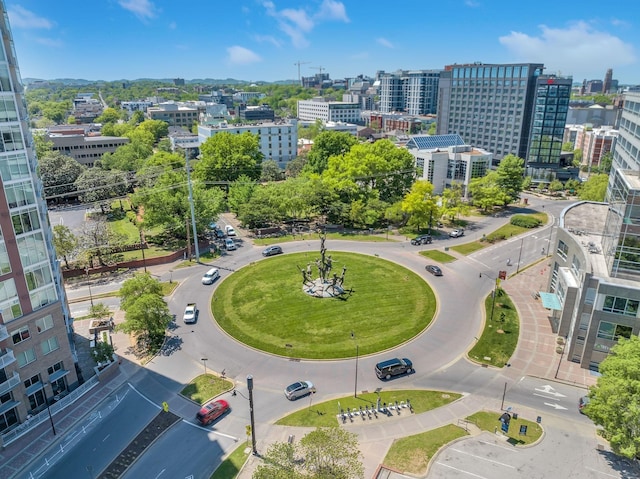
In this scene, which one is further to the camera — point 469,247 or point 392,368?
point 469,247

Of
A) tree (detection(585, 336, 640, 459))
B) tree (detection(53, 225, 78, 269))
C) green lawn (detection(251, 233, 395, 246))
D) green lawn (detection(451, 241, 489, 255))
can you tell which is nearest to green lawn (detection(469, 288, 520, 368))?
tree (detection(585, 336, 640, 459))

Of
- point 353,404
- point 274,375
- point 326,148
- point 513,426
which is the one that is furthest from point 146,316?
point 326,148

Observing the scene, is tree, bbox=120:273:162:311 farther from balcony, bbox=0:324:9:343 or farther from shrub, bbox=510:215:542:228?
shrub, bbox=510:215:542:228

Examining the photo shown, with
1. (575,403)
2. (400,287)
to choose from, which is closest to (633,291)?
(575,403)

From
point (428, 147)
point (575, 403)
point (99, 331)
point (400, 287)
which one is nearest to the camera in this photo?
point (575, 403)

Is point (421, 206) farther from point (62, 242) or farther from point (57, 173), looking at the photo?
point (57, 173)

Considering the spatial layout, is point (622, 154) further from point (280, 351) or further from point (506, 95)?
point (280, 351)
